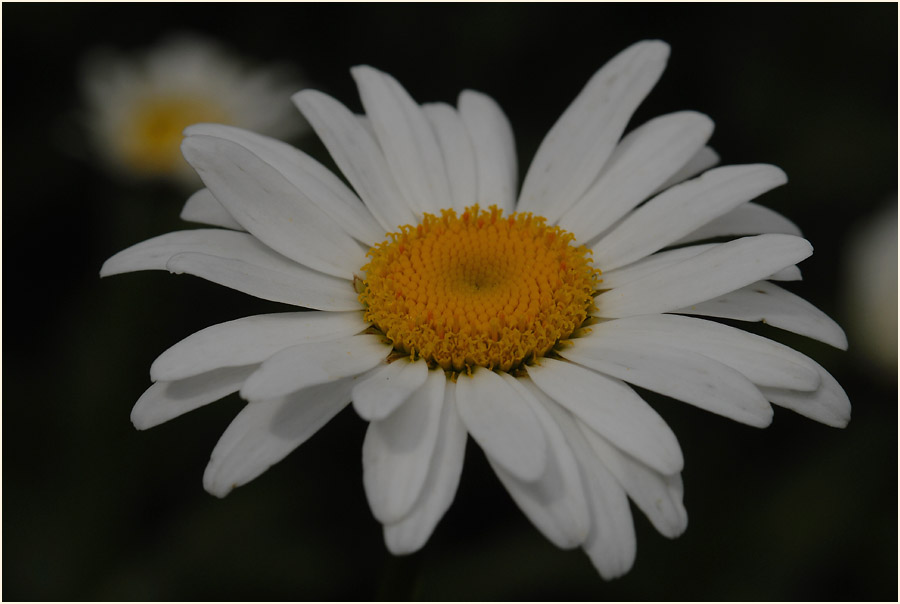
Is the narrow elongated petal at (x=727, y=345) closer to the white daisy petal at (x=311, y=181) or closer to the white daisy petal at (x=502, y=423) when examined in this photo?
the white daisy petal at (x=502, y=423)

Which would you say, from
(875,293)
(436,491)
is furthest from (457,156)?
(875,293)

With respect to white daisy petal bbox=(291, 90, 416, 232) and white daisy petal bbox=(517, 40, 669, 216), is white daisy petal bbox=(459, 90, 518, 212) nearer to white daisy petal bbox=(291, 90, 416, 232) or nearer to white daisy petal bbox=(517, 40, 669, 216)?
white daisy petal bbox=(517, 40, 669, 216)

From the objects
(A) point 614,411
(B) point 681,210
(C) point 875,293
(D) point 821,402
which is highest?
(B) point 681,210

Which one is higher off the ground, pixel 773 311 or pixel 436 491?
pixel 436 491

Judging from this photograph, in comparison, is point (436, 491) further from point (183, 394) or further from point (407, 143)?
point (407, 143)

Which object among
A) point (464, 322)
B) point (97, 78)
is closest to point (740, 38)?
point (464, 322)

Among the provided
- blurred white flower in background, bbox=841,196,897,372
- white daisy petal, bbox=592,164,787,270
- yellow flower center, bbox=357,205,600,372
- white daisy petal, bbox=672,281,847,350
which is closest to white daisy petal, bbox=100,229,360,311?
yellow flower center, bbox=357,205,600,372

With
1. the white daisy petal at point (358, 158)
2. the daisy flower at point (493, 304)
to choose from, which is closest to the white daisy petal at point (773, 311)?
the daisy flower at point (493, 304)
